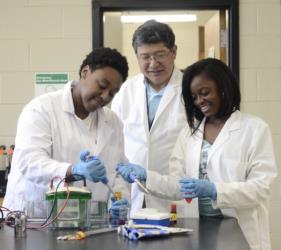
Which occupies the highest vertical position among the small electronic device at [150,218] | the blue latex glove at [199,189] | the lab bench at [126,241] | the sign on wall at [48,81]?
the sign on wall at [48,81]

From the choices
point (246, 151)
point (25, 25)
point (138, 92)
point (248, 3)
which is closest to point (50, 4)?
point (25, 25)

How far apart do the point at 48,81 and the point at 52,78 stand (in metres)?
0.03

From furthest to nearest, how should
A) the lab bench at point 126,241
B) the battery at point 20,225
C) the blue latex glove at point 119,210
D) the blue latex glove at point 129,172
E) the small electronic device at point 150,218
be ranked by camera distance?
the blue latex glove at point 129,172, the blue latex glove at point 119,210, the small electronic device at point 150,218, the battery at point 20,225, the lab bench at point 126,241

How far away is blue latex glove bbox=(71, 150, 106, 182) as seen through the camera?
59.9 inches

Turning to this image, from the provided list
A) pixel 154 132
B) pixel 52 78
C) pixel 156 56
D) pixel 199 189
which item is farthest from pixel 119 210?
pixel 52 78

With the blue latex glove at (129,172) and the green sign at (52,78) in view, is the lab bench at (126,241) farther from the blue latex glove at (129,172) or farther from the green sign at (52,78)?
the green sign at (52,78)

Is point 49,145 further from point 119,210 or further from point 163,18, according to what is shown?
point 163,18

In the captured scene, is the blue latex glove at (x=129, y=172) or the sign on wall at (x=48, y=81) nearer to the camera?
the blue latex glove at (x=129, y=172)

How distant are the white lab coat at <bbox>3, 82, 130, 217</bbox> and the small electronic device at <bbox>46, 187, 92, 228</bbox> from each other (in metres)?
0.15

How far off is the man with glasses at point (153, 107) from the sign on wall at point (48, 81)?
697 mm

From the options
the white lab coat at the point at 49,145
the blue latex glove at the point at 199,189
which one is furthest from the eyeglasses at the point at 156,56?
the blue latex glove at the point at 199,189

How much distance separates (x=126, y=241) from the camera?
126 cm

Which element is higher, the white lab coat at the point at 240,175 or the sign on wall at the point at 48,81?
the sign on wall at the point at 48,81

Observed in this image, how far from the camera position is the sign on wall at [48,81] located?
2.97 meters
